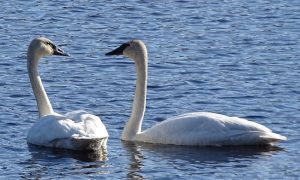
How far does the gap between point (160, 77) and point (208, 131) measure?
4.15m

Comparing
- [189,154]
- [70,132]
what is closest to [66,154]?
[70,132]

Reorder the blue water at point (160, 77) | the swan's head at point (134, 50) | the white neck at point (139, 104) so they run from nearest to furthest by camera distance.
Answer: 1. the blue water at point (160, 77)
2. the white neck at point (139, 104)
3. the swan's head at point (134, 50)

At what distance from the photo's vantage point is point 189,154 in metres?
16.4

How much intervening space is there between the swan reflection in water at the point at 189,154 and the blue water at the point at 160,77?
1cm

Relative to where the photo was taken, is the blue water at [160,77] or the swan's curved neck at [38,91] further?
the swan's curved neck at [38,91]

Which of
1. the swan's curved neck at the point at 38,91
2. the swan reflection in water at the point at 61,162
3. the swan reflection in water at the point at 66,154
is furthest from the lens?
the swan's curved neck at the point at 38,91

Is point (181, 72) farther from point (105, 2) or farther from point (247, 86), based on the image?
point (105, 2)

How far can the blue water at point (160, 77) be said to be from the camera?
51.7 feet

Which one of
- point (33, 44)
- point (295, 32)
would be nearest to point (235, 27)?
point (295, 32)

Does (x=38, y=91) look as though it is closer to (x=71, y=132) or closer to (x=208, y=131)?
(x=71, y=132)

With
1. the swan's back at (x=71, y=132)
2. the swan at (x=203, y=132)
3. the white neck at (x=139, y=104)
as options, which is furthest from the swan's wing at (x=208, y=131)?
the swan's back at (x=71, y=132)

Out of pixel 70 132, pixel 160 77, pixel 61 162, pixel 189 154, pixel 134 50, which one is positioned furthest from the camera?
pixel 160 77

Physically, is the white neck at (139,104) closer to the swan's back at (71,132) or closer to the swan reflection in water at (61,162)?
the swan's back at (71,132)

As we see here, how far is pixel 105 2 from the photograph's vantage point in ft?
91.3
